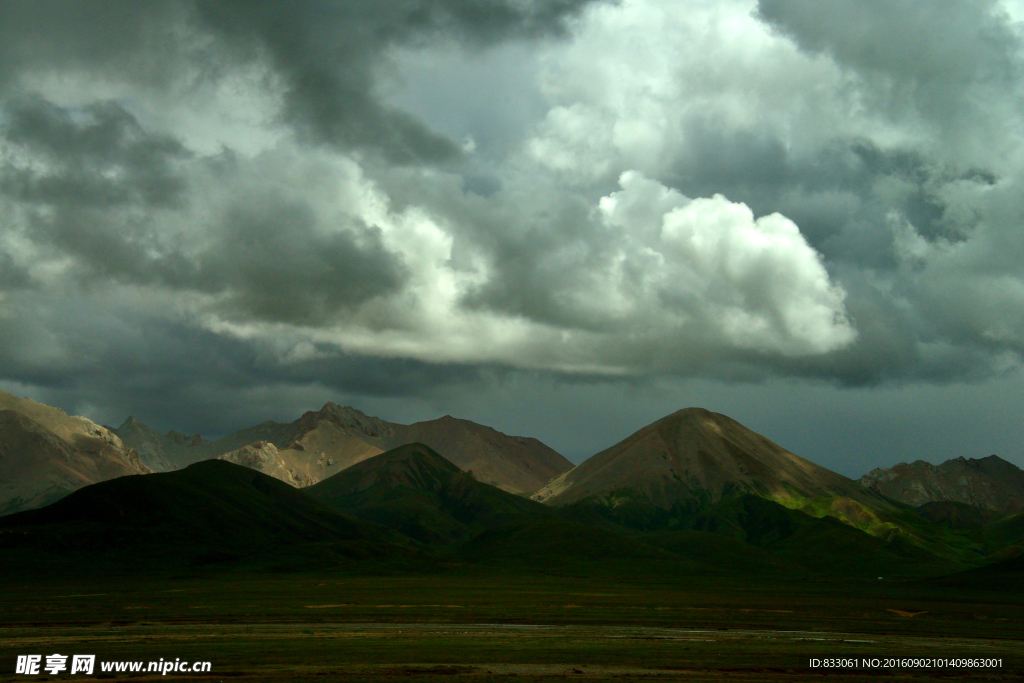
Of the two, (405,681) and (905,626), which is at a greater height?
(405,681)

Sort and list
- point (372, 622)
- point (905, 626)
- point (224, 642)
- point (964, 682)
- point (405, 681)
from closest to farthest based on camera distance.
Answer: point (405, 681) → point (964, 682) → point (224, 642) → point (372, 622) → point (905, 626)

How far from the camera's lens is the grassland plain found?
3191 inches

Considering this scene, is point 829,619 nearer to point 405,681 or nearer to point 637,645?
point 637,645

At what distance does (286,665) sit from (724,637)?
209 feet

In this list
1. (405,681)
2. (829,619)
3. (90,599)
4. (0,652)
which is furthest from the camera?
(90,599)

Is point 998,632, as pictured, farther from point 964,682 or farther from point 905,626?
point 964,682

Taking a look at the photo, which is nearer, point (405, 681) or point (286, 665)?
point (405, 681)

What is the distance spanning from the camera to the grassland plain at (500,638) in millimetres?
81062

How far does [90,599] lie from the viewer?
197 m

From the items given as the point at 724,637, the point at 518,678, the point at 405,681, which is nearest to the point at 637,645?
the point at 724,637

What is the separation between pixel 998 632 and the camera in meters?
141

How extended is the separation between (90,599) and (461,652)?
140 m

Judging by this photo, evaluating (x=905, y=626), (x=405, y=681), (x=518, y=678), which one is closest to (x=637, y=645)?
(x=518, y=678)

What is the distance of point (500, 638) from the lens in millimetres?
112000
